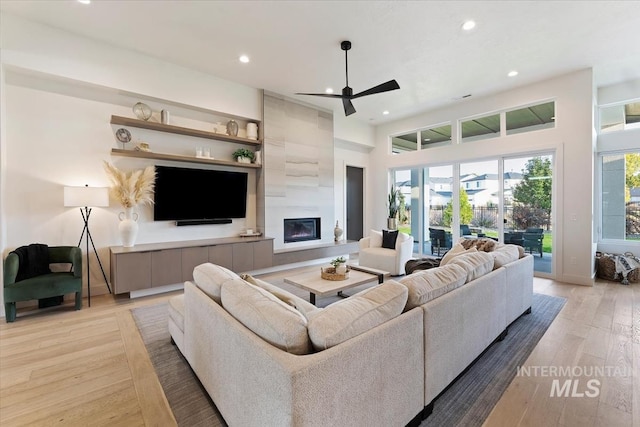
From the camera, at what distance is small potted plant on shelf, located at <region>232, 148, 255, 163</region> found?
201 inches

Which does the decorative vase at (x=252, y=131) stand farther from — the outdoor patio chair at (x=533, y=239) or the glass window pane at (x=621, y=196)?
the glass window pane at (x=621, y=196)

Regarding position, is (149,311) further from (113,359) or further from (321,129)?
(321,129)

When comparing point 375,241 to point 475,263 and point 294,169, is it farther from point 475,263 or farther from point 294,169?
point 475,263

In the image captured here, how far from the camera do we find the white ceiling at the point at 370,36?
3.04 m

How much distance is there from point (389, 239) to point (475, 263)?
9.33 ft

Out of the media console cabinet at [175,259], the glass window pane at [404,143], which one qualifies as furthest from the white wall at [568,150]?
the media console cabinet at [175,259]

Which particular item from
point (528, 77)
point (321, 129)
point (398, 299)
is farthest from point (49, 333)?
point (528, 77)

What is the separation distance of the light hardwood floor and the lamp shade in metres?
1.30

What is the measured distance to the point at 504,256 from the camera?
9.18ft

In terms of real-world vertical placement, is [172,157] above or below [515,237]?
above

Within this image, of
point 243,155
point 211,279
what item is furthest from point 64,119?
point 211,279

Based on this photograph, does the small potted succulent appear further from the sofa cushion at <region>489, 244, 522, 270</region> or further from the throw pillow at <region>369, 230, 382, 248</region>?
the throw pillow at <region>369, 230, 382, 248</region>

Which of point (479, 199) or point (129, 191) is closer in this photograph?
point (129, 191)

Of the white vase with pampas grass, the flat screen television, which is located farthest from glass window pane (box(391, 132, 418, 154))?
the white vase with pampas grass
